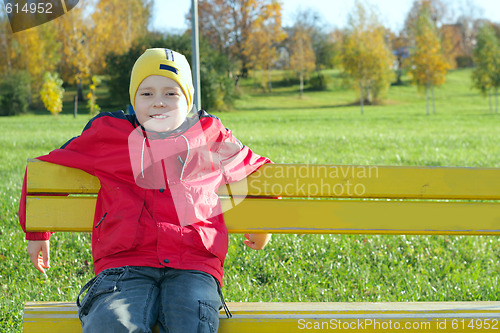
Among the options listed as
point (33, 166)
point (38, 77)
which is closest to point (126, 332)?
point (33, 166)

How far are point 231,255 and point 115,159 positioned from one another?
1.88m

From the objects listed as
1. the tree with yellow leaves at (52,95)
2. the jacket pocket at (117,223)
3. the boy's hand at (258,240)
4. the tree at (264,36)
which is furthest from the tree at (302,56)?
the jacket pocket at (117,223)

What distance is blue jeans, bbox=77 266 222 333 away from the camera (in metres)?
1.92

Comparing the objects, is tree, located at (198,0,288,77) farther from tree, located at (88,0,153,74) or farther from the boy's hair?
the boy's hair

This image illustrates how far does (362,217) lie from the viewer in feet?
8.13

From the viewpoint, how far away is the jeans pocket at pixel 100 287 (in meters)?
2.01

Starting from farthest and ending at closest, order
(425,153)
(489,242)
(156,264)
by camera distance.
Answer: (425,153) → (489,242) → (156,264)

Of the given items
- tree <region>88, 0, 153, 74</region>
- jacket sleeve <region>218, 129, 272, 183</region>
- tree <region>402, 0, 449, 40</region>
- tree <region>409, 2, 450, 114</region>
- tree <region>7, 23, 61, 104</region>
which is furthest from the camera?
tree <region>402, 0, 449, 40</region>

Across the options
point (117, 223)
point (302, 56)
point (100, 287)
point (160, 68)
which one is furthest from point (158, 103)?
point (302, 56)

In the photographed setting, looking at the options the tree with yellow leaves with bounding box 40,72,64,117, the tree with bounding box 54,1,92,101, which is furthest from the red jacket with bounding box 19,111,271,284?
the tree with bounding box 54,1,92,101

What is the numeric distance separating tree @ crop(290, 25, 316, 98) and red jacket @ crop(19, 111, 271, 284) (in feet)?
150

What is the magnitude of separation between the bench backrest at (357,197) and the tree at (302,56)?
45444mm

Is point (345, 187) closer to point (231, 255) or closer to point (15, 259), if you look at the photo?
point (231, 255)

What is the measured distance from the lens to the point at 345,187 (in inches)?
96.7
